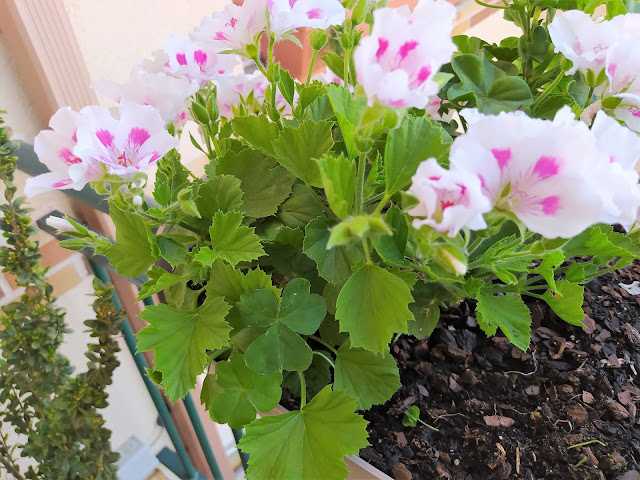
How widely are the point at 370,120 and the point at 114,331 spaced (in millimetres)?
Result: 642

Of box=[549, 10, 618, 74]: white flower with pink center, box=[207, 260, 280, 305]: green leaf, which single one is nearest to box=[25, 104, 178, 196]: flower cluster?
box=[207, 260, 280, 305]: green leaf

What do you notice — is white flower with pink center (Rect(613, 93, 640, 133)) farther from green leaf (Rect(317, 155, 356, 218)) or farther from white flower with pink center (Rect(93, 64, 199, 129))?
white flower with pink center (Rect(93, 64, 199, 129))

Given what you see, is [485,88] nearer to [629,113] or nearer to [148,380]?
[629,113]

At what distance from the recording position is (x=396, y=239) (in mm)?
414

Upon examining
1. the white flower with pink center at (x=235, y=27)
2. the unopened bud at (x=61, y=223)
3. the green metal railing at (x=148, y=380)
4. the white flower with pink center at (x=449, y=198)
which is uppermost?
the white flower with pink center at (x=235, y=27)

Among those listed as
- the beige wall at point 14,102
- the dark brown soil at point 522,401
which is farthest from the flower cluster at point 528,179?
the beige wall at point 14,102

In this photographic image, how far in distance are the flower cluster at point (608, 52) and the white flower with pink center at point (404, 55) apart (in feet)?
0.56

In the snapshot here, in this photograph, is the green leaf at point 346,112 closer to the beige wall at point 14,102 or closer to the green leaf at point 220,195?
the green leaf at point 220,195

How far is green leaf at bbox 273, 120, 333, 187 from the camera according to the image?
445 millimetres

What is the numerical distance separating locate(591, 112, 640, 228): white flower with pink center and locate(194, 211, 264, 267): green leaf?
260 millimetres

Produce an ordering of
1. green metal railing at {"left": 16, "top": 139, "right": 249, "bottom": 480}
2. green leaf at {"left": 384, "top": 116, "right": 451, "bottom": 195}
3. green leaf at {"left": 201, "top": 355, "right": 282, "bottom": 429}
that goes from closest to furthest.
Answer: green leaf at {"left": 384, "top": 116, "right": 451, "bottom": 195} → green leaf at {"left": 201, "top": 355, "right": 282, "bottom": 429} → green metal railing at {"left": 16, "top": 139, "right": 249, "bottom": 480}

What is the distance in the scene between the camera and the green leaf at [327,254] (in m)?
0.43

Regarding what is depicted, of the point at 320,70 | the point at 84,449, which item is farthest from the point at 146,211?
the point at 320,70

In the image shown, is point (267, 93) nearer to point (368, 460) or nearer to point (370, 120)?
point (370, 120)
